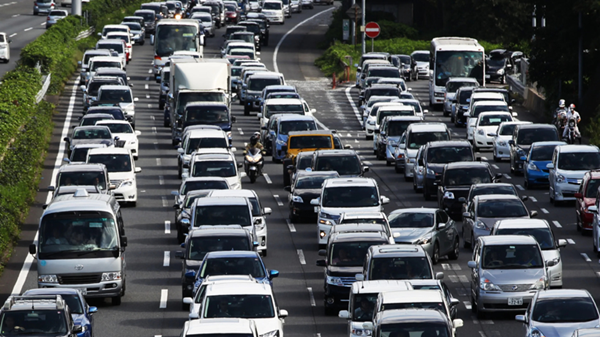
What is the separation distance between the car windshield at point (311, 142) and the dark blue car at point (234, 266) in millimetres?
18953

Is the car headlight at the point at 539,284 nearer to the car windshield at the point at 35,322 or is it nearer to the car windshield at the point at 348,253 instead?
the car windshield at the point at 348,253

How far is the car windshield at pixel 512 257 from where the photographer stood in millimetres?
27141

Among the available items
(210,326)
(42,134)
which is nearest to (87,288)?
(210,326)

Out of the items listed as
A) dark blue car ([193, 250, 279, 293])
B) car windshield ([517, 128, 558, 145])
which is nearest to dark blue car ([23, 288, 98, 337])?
dark blue car ([193, 250, 279, 293])

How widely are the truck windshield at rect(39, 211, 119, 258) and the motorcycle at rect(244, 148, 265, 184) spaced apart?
1646cm

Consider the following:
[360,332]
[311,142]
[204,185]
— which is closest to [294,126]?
[311,142]

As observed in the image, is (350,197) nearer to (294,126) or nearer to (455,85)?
(294,126)

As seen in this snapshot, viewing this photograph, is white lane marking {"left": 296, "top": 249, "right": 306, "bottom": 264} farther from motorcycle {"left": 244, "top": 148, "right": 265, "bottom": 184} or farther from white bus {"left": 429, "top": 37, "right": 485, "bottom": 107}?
white bus {"left": 429, "top": 37, "right": 485, "bottom": 107}

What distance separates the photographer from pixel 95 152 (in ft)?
136

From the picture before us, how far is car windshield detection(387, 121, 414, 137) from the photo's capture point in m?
48.6

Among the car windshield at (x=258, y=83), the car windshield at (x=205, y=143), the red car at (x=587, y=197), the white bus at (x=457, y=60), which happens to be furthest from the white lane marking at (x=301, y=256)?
the white bus at (x=457, y=60)

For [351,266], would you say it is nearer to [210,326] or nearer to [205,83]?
[210,326]

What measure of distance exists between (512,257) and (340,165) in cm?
1403

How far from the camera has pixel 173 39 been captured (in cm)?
7112
